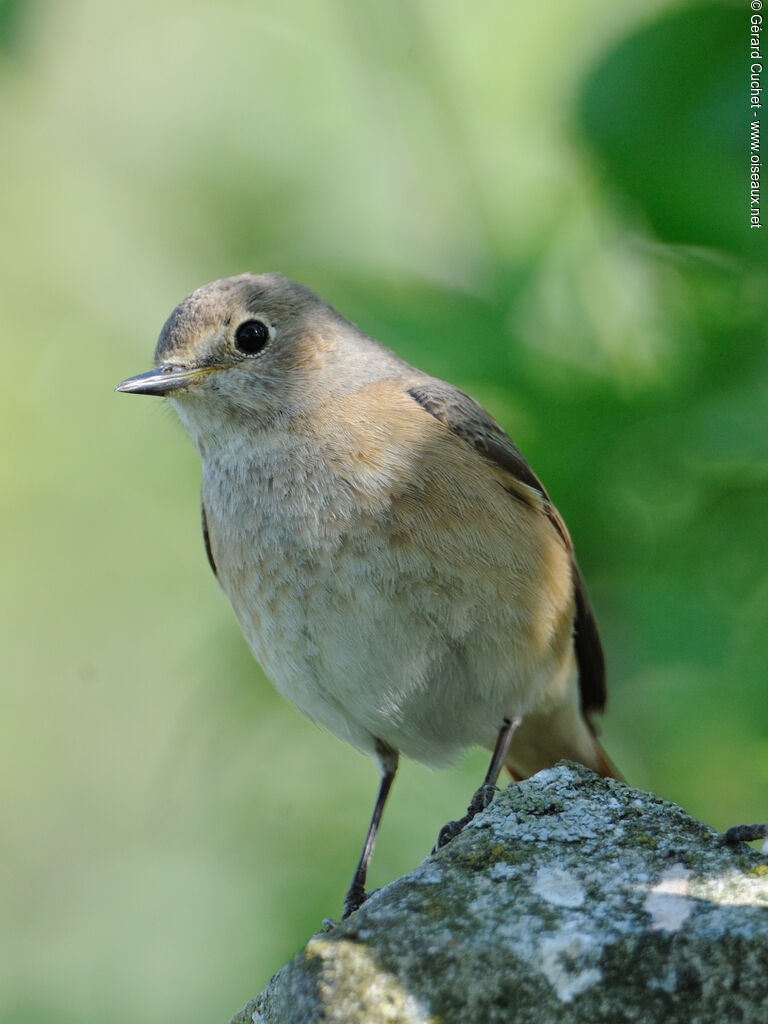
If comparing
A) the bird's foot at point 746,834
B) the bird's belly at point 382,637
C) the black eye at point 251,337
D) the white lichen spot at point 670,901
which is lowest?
the white lichen spot at point 670,901

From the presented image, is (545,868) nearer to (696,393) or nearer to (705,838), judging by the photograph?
(705,838)

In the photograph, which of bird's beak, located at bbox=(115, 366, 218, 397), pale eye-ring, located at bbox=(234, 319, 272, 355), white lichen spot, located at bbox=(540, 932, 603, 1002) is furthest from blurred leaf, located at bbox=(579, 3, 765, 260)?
white lichen spot, located at bbox=(540, 932, 603, 1002)

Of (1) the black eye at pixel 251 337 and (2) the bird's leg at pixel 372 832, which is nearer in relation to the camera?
(2) the bird's leg at pixel 372 832

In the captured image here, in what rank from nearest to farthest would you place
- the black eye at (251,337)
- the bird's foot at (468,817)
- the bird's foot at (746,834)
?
the bird's foot at (746,834)
the bird's foot at (468,817)
the black eye at (251,337)

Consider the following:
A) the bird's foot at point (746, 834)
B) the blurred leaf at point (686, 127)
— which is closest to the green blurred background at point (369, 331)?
the blurred leaf at point (686, 127)

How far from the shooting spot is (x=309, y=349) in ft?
13.6

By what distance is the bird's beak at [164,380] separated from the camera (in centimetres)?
385

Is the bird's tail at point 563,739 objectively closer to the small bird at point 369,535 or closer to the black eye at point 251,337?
the small bird at point 369,535

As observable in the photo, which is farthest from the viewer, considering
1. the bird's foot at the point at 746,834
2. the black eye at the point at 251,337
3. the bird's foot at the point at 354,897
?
the black eye at the point at 251,337

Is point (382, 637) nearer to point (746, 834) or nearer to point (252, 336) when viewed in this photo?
point (252, 336)

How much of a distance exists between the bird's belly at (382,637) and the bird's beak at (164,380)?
22.8 inches

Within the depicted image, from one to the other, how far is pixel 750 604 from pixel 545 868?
143 cm

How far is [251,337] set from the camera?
4.11m

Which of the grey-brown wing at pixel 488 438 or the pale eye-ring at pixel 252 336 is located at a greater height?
the pale eye-ring at pixel 252 336
